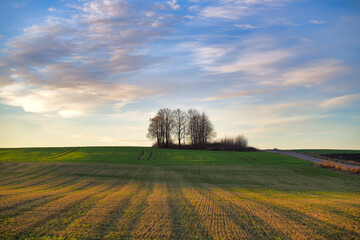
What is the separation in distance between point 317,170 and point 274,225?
109 ft

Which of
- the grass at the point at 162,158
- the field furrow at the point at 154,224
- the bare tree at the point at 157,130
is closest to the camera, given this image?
the field furrow at the point at 154,224

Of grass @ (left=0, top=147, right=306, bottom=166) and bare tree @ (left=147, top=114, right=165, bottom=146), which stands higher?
bare tree @ (left=147, top=114, right=165, bottom=146)

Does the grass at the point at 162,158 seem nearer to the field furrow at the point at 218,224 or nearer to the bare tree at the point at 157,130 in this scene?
the bare tree at the point at 157,130

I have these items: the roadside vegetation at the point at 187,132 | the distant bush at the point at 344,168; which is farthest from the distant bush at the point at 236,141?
the distant bush at the point at 344,168

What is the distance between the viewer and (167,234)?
8.45m

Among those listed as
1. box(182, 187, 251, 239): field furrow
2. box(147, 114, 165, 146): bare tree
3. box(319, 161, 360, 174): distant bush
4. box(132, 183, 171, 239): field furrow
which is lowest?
box(319, 161, 360, 174): distant bush

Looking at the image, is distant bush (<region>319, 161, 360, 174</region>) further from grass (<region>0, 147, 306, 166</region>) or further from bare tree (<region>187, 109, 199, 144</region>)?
bare tree (<region>187, 109, 199, 144</region>)

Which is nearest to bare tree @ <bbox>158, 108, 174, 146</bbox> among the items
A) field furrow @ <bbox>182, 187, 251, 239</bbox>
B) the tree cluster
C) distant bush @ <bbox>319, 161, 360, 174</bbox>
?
the tree cluster

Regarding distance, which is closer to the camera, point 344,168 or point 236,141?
point 344,168

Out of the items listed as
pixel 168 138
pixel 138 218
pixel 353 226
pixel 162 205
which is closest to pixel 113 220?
pixel 138 218

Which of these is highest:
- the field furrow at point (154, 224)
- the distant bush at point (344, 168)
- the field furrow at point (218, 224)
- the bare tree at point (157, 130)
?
the bare tree at point (157, 130)

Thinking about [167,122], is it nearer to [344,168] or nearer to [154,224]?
[344,168]

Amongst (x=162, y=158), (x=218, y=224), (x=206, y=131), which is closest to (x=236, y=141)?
(x=206, y=131)

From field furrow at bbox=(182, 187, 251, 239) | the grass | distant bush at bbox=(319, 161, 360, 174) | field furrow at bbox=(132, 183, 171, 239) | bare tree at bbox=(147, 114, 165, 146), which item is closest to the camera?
field furrow at bbox=(132, 183, 171, 239)
